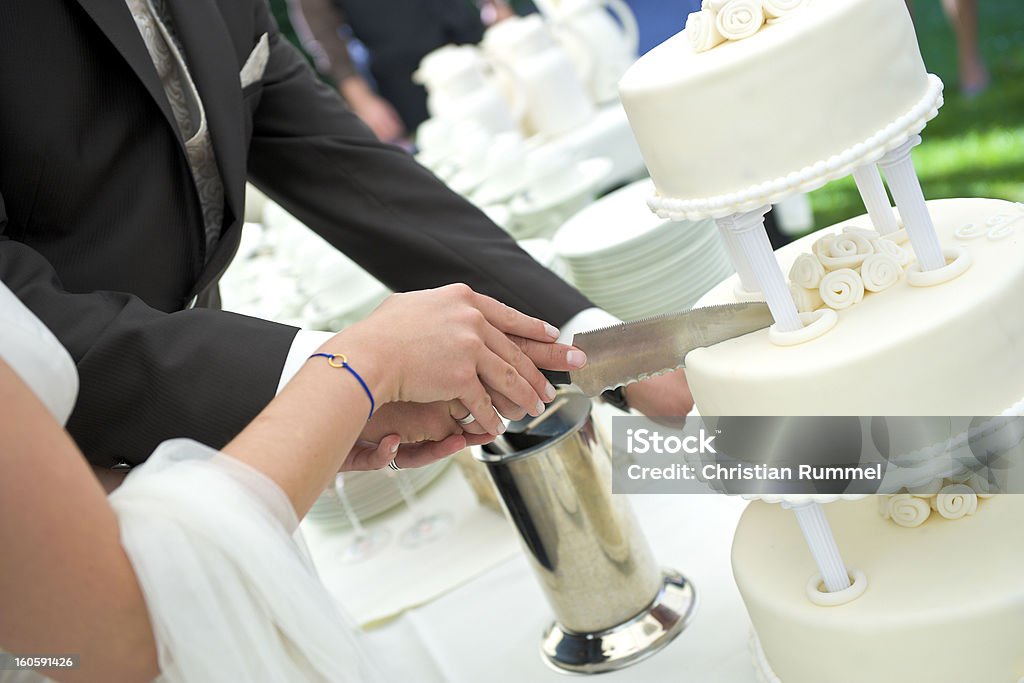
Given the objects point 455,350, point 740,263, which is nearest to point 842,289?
point 740,263

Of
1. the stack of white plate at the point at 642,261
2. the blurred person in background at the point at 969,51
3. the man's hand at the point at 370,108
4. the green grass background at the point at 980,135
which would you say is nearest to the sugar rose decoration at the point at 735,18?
the stack of white plate at the point at 642,261

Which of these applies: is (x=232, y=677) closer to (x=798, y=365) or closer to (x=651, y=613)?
(x=798, y=365)

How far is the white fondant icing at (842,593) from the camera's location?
3.53ft

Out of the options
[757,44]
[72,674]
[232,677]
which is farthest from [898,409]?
[72,674]

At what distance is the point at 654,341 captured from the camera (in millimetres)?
1133

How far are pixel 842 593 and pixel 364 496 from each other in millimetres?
1103

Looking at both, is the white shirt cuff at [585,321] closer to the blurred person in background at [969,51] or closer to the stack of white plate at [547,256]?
the stack of white plate at [547,256]

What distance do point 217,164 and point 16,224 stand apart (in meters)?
0.31

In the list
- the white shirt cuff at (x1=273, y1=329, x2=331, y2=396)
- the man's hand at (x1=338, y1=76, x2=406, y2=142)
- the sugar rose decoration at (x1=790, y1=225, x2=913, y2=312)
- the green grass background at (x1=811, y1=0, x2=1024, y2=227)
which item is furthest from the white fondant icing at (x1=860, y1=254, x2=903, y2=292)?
the man's hand at (x1=338, y1=76, x2=406, y2=142)

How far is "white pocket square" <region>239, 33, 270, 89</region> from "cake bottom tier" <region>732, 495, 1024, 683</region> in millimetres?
1007

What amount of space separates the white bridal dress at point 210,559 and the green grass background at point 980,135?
3.34 metres

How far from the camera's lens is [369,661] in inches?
38.5

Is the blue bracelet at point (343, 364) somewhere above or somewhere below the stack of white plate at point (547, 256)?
above

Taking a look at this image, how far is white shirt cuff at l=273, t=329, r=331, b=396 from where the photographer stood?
3.58ft
